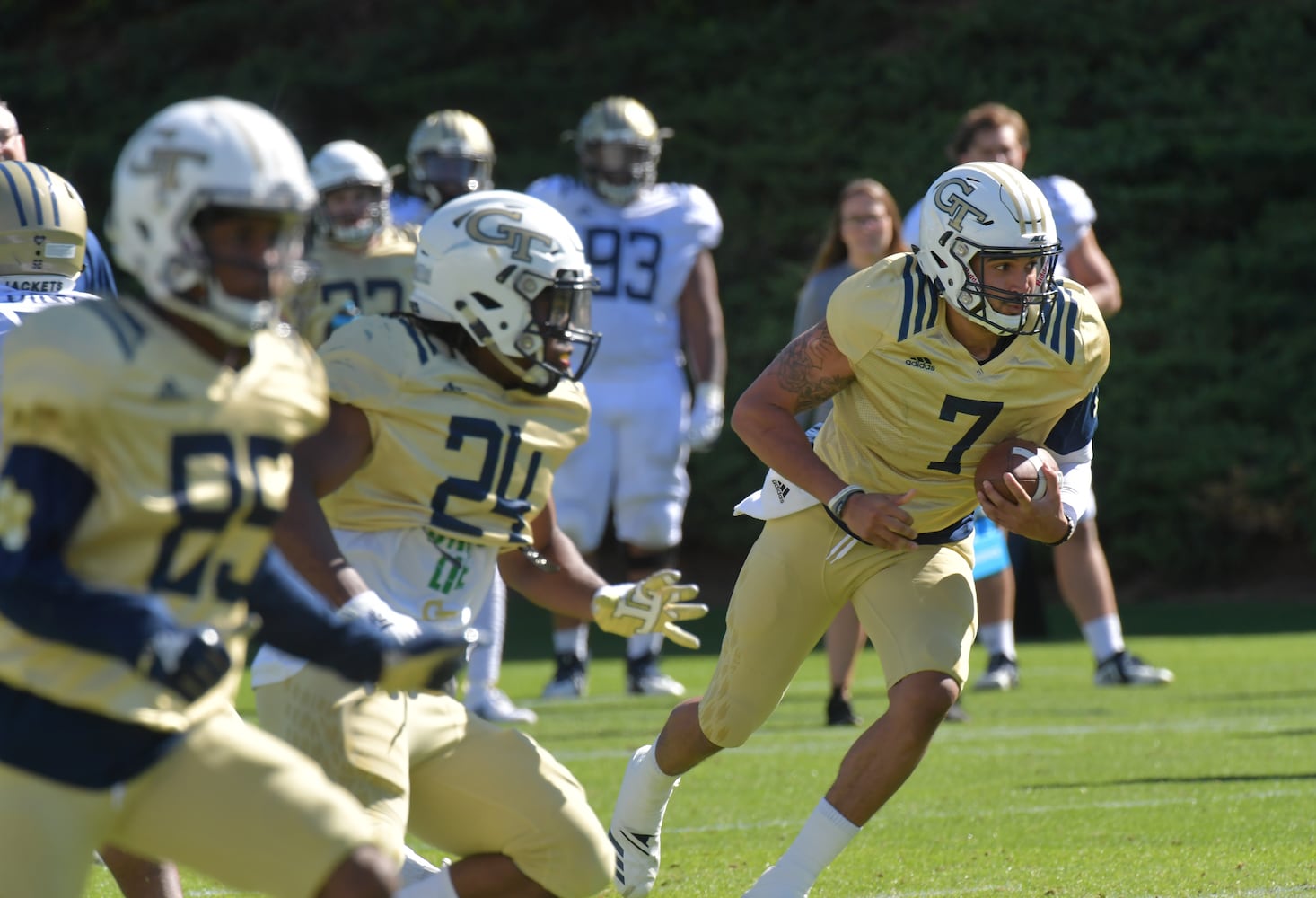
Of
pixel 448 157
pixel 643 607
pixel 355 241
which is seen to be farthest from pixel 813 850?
pixel 448 157

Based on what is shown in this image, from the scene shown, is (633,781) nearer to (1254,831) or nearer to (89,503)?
(1254,831)

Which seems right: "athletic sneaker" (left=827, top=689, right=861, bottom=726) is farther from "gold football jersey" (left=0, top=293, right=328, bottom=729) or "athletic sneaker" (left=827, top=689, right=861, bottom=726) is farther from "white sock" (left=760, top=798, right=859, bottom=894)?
"gold football jersey" (left=0, top=293, right=328, bottom=729)

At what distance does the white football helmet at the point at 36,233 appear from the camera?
4246 millimetres

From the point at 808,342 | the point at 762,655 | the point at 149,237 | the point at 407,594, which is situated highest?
the point at 149,237

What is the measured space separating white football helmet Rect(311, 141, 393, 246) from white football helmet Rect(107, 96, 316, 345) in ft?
14.4

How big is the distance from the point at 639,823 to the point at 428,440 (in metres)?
1.32

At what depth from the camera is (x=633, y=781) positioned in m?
4.54

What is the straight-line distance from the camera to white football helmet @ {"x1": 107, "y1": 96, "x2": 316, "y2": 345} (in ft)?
8.85

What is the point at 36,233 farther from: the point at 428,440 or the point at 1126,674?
the point at 1126,674

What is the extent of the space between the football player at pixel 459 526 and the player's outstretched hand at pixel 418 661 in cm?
35

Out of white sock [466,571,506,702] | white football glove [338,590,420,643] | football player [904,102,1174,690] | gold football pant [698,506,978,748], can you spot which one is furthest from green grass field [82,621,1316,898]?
white football glove [338,590,420,643]

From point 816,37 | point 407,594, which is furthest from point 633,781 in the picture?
point 816,37

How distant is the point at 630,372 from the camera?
798 centimetres

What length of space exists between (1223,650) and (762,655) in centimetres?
556
